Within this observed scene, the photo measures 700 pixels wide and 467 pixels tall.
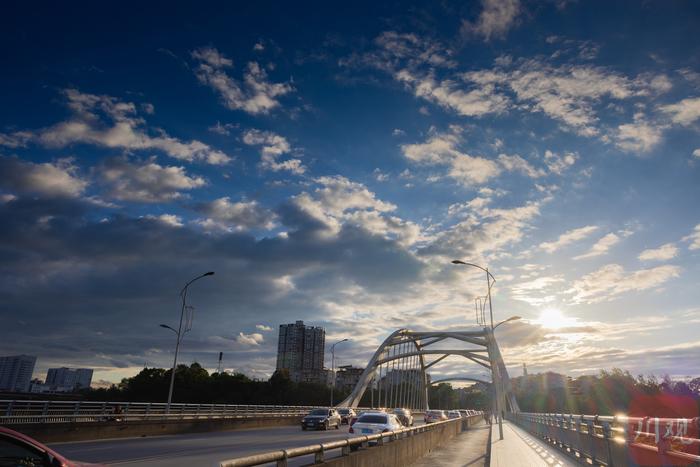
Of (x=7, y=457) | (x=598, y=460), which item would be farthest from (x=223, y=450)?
(x=7, y=457)

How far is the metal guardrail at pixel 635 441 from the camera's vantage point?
7.61 meters

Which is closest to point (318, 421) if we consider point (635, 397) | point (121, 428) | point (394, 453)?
point (121, 428)

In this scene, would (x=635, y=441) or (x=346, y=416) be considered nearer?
(x=635, y=441)

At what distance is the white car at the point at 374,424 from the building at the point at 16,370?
202670 mm

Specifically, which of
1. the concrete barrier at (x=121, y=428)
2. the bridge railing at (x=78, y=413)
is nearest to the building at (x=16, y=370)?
the bridge railing at (x=78, y=413)

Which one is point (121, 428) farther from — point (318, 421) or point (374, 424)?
point (318, 421)

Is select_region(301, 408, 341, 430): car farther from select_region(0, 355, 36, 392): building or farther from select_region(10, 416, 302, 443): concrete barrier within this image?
select_region(0, 355, 36, 392): building

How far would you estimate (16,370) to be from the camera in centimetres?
19625

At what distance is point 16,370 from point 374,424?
741ft

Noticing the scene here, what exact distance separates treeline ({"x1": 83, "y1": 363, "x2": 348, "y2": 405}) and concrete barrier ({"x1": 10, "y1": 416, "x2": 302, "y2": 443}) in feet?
312

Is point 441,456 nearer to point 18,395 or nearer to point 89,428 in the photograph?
point 89,428

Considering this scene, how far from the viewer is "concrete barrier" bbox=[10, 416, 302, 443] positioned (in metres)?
20.8

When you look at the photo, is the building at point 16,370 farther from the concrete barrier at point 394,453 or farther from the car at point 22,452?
the car at point 22,452

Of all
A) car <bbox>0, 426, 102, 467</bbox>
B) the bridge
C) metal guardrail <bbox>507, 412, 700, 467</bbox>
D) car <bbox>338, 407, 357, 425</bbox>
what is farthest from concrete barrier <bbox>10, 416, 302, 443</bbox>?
metal guardrail <bbox>507, 412, 700, 467</bbox>
